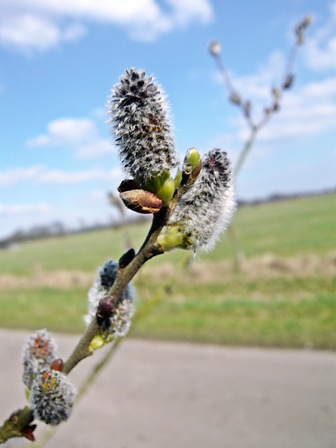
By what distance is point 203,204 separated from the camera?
88 centimetres

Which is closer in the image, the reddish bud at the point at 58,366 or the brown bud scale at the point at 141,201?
the brown bud scale at the point at 141,201

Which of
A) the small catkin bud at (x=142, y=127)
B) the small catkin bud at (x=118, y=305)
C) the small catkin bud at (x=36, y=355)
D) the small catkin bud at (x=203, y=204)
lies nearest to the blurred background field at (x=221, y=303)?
the small catkin bud at (x=36, y=355)

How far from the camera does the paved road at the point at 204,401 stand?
662 cm

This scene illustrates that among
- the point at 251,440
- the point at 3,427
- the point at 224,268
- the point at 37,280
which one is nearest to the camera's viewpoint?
the point at 3,427

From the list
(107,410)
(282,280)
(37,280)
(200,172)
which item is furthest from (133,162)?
(37,280)

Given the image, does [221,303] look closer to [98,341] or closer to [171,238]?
[98,341]

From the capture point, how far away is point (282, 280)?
15609mm

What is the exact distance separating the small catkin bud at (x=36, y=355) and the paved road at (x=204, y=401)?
584cm

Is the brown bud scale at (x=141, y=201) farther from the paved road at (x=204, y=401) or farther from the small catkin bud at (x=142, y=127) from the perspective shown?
the paved road at (x=204, y=401)

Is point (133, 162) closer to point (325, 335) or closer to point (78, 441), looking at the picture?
point (78, 441)

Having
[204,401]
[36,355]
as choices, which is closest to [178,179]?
[36,355]

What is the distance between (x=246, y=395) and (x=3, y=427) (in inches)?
285

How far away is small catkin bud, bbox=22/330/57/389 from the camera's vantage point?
1.14 meters

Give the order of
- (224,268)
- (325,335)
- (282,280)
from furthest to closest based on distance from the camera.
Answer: (224,268) → (282,280) → (325,335)
